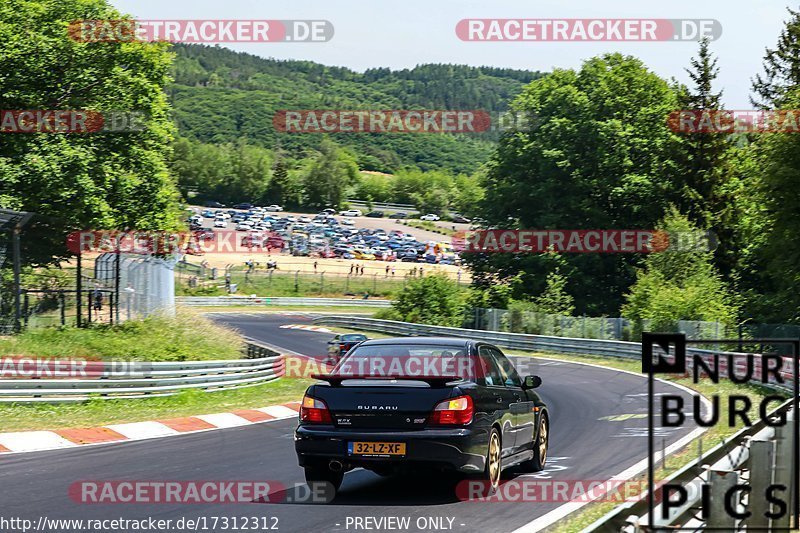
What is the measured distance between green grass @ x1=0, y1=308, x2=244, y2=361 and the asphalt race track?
19.1 ft

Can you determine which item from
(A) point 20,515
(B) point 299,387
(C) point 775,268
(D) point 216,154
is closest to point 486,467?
(A) point 20,515

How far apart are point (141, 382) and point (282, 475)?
9.79 metres

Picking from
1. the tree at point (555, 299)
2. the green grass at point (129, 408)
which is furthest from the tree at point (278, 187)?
the green grass at point (129, 408)

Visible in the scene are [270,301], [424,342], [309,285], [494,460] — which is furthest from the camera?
[309,285]

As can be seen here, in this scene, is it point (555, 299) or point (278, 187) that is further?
point (278, 187)

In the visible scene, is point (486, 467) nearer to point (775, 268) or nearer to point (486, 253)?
point (775, 268)

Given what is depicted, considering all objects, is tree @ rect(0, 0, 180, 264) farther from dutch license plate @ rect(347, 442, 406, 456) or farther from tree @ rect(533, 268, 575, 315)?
tree @ rect(533, 268, 575, 315)

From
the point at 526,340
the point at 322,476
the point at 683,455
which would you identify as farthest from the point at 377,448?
the point at 526,340

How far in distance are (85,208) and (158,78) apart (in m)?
5.00

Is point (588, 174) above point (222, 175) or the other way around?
the other way around

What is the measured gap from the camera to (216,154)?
164500 millimetres

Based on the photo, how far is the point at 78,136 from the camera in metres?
26.6

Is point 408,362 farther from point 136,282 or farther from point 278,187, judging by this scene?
point 278,187

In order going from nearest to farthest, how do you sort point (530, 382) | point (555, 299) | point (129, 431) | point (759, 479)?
1. point (759, 479)
2. point (530, 382)
3. point (129, 431)
4. point (555, 299)
